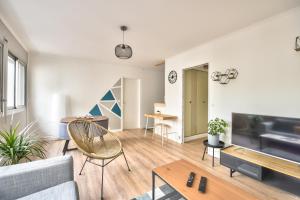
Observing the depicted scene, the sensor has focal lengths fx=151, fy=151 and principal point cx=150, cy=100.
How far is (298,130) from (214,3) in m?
1.89

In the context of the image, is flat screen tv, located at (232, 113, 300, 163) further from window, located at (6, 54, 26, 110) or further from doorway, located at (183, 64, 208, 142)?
window, located at (6, 54, 26, 110)

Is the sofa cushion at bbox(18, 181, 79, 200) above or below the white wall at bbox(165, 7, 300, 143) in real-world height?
below

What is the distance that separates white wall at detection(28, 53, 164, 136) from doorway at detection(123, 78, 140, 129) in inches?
12.3

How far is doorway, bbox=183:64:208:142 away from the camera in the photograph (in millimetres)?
4250

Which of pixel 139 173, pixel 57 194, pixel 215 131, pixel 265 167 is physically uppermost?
pixel 215 131

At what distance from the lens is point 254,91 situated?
99.2 inches

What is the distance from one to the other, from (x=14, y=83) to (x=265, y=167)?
4.89m

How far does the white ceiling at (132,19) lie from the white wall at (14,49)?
0.43ft

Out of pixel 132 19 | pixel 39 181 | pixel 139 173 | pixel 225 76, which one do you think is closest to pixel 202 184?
pixel 139 173

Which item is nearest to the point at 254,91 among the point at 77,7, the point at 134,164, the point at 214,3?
the point at 214,3

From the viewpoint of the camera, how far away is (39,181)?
4.19 ft

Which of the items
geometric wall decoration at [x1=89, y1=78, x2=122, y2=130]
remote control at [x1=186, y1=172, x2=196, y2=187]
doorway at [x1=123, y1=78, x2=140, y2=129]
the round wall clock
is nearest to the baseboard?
the round wall clock

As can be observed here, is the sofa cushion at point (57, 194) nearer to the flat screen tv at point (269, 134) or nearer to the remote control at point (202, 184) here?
the remote control at point (202, 184)

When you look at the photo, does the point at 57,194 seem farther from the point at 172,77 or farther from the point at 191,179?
the point at 172,77
